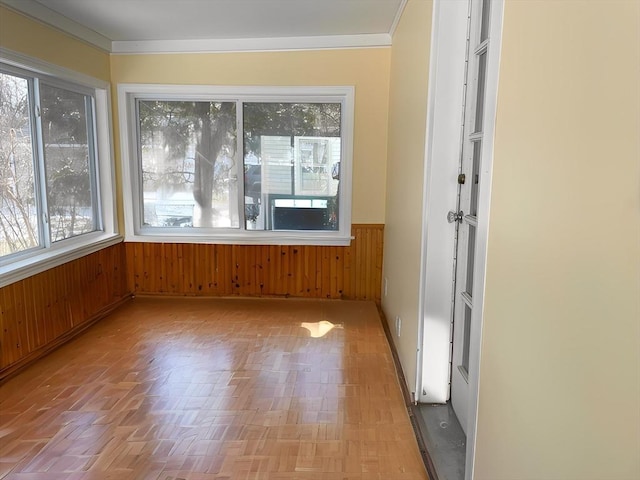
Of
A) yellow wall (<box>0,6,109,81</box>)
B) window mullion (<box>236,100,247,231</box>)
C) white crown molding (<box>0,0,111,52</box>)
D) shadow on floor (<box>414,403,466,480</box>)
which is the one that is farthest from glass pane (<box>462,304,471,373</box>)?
white crown molding (<box>0,0,111,52</box>)

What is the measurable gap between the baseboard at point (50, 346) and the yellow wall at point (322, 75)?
81.3 inches

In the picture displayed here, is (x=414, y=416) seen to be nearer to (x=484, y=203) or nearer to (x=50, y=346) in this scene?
(x=484, y=203)

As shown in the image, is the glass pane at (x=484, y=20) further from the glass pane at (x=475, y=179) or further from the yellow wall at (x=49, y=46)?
the yellow wall at (x=49, y=46)

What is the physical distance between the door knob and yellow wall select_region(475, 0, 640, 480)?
0.96 metres

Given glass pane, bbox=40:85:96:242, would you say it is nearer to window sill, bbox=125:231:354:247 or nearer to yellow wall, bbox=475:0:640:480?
window sill, bbox=125:231:354:247

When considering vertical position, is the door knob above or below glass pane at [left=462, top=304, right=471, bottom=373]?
above

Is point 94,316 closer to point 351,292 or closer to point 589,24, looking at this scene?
point 351,292

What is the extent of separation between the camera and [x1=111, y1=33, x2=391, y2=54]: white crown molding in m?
3.98

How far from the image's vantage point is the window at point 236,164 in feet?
13.9

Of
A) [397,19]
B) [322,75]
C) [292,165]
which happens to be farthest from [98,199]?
[397,19]

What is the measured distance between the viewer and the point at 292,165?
14.1 feet

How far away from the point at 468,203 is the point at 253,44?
110 inches

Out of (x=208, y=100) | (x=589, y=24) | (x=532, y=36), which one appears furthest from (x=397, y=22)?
(x=589, y=24)

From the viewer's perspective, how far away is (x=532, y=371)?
1005mm
